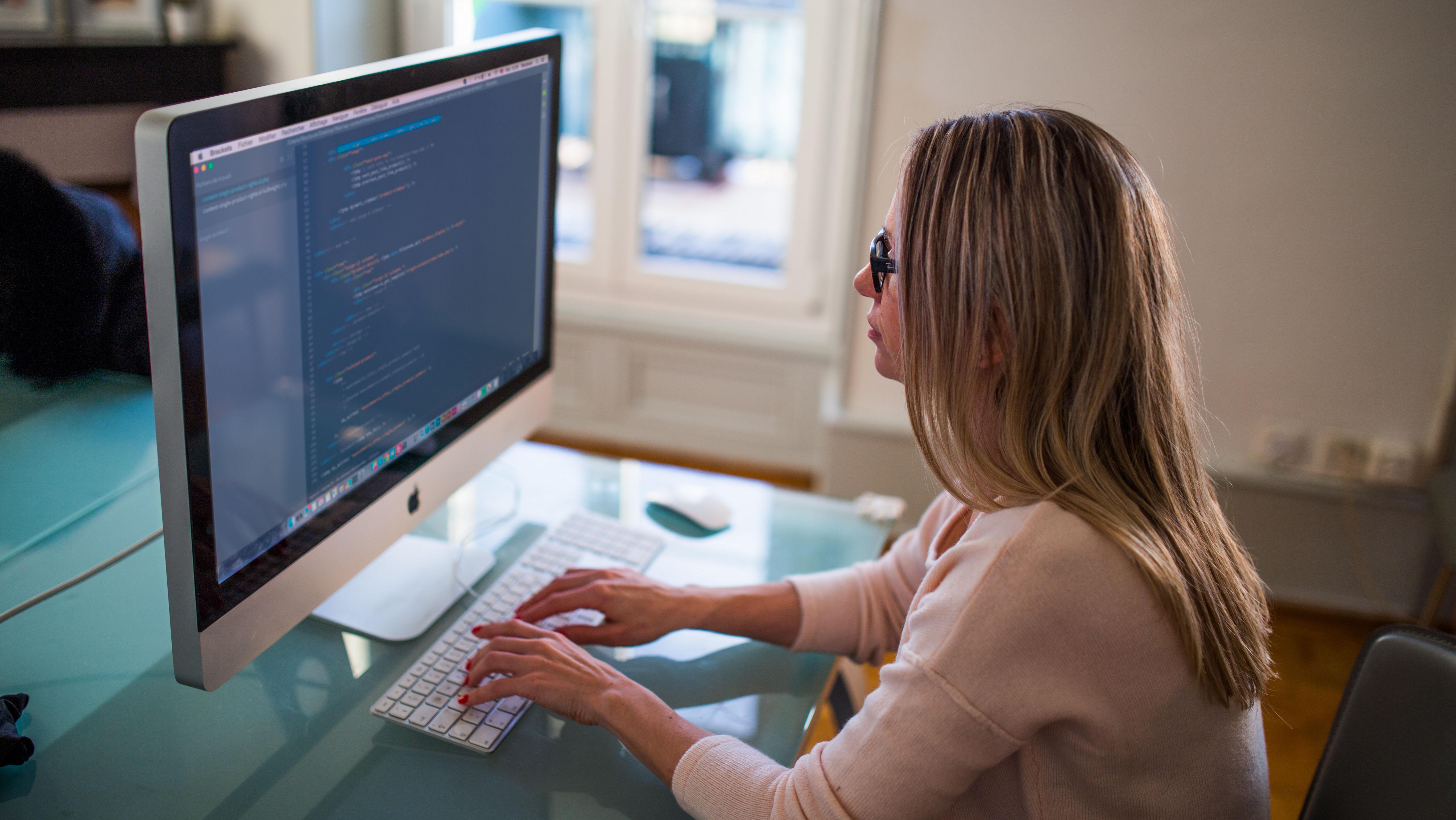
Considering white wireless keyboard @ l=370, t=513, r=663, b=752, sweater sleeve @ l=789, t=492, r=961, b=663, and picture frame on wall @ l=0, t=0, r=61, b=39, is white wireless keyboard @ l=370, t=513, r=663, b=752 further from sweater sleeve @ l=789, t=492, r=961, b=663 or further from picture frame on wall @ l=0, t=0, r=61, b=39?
picture frame on wall @ l=0, t=0, r=61, b=39

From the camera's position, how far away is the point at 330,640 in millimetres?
1021

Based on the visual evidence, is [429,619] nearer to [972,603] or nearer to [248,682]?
[248,682]

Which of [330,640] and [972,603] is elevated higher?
[972,603]

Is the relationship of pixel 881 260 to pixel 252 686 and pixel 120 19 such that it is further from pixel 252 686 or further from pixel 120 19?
pixel 120 19

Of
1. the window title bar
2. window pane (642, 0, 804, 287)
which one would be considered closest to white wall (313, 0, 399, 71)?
window pane (642, 0, 804, 287)

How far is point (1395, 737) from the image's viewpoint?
0.85 metres

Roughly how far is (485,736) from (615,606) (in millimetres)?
198

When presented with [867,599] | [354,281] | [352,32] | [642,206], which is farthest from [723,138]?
[354,281]

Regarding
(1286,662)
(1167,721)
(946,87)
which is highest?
(946,87)

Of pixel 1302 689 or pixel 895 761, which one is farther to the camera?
pixel 1302 689

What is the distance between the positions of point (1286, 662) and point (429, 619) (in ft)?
6.49

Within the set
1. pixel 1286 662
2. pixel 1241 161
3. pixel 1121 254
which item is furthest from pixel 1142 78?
pixel 1121 254

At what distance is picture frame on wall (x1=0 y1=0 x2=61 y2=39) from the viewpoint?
2527 mm

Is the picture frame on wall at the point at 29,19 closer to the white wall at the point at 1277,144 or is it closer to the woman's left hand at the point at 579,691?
the white wall at the point at 1277,144
